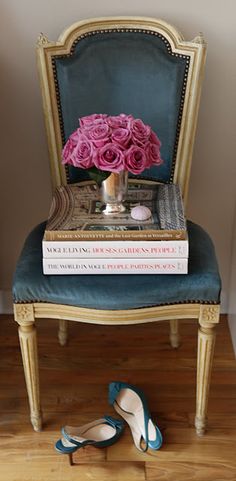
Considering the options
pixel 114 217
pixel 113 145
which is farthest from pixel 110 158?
pixel 114 217

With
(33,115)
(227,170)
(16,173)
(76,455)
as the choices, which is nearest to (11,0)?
(33,115)

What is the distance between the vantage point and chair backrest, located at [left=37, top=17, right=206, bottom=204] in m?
1.68

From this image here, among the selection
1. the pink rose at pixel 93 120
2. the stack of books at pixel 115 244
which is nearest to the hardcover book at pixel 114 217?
the stack of books at pixel 115 244

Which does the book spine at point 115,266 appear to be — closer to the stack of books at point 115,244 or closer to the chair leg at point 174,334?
the stack of books at point 115,244

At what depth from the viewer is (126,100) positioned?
1720 mm

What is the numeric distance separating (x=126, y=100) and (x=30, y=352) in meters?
0.70

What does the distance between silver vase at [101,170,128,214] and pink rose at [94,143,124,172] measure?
0.07 metres

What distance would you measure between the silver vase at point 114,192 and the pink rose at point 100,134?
0.11 meters

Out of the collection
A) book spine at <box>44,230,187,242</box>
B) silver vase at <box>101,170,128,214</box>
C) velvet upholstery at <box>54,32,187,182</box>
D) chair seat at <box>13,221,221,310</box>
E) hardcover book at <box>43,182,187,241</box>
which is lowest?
chair seat at <box>13,221,221,310</box>

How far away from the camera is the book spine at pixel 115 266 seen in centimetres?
148

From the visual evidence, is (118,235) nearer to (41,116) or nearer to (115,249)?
(115,249)

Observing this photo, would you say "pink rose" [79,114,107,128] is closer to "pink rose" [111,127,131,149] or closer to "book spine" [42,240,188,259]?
"pink rose" [111,127,131,149]

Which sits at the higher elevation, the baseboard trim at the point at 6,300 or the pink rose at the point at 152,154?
the pink rose at the point at 152,154

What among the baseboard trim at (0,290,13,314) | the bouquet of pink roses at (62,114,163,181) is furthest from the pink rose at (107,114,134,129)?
the baseboard trim at (0,290,13,314)
